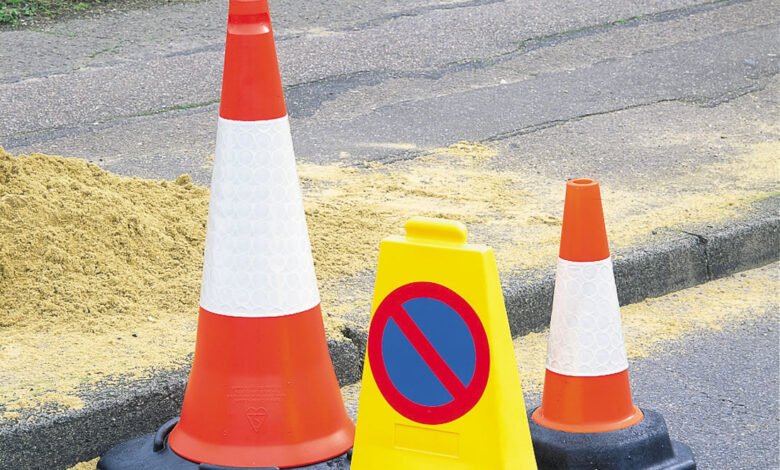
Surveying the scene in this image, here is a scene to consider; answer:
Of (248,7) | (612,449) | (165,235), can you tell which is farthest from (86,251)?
(612,449)

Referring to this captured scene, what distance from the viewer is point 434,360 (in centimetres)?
294

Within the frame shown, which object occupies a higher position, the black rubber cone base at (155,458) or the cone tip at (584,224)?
the cone tip at (584,224)

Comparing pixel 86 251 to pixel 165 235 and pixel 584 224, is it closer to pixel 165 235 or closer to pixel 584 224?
pixel 165 235

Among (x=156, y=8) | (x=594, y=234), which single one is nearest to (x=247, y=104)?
(x=594, y=234)

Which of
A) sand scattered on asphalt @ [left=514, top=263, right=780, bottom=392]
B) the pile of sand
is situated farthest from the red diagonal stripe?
the pile of sand

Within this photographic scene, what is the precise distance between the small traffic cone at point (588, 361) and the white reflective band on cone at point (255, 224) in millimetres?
736

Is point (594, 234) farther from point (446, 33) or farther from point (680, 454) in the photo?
point (446, 33)

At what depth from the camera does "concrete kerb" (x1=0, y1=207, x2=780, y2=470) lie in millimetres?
3430

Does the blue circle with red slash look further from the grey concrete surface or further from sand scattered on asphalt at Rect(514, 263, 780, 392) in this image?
the grey concrete surface

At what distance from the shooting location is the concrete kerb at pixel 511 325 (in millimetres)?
3430

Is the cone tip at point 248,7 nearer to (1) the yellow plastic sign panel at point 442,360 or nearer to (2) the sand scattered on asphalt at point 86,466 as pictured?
(1) the yellow plastic sign panel at point 442,360

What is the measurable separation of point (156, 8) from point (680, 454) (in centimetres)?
713

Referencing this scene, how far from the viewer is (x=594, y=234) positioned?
11.2 ft

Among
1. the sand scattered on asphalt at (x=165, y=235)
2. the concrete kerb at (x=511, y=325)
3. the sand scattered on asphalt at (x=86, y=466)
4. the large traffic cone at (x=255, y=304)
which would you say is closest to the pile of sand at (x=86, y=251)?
the sand scattered on asphalt at (x=165, y=235)
